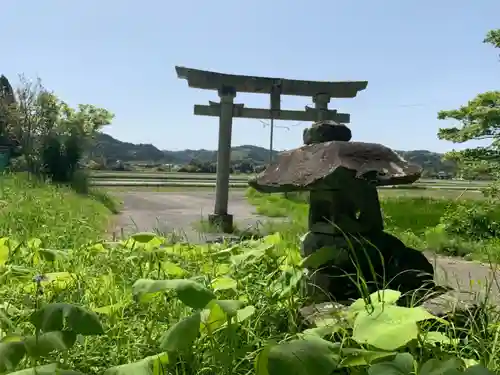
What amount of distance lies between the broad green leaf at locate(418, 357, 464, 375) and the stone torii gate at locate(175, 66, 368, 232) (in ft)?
27.2

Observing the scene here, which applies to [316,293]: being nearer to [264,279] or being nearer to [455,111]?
[264,279]

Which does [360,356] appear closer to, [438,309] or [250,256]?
[438,309]

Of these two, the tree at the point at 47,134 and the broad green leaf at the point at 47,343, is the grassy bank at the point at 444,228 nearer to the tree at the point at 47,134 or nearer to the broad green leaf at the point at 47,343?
the broad green leaf at the point at 47,343

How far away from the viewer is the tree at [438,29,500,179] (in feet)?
27.6

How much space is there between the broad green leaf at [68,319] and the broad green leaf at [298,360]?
43 cm

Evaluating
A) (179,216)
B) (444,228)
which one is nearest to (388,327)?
(444,228)

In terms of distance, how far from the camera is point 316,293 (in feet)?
7.90

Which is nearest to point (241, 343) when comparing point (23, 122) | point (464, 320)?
point (464, 320)

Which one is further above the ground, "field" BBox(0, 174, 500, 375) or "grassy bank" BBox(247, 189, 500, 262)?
"field" BBox(0, 174, 500, 375)

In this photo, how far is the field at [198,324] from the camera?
4.31 feet

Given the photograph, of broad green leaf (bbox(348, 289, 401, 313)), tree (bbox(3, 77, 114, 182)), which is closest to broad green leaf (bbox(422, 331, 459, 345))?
broad green leaf (bbox(348, 289, 401, 313))

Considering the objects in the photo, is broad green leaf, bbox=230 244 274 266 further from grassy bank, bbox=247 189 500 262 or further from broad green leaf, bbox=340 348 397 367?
grassy bank, bbox=247 189 500 262

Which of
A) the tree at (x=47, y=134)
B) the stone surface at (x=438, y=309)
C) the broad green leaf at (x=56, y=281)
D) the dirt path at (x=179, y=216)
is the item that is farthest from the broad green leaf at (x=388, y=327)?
the tree at (x=47, y=134)

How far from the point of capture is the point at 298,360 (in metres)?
1.22
